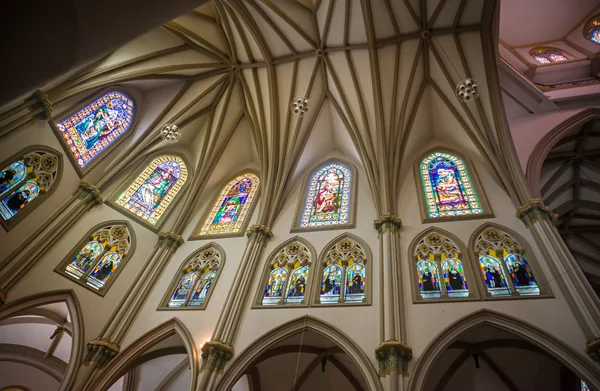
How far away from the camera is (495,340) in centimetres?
910

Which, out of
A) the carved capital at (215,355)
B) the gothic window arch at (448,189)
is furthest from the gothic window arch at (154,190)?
the gothic window arch at (448,189)

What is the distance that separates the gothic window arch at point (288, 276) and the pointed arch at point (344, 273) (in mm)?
373

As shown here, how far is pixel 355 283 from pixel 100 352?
6717 millimetres

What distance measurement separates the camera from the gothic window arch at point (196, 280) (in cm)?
1076

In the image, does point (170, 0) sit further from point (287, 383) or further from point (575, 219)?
point (575, 219)

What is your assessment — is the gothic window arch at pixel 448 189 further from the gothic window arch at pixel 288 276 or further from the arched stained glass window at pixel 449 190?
the gothic window arch at pixel 288 276

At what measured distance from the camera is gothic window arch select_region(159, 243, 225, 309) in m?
10.8

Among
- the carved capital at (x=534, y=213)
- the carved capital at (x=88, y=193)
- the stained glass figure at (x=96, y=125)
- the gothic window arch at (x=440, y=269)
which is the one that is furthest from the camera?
the stained glass figure at (x=96, y=125)

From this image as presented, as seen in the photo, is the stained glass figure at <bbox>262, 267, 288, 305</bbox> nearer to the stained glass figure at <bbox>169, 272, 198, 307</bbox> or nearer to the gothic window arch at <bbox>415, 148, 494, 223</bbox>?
the stained glass figure at <bbox>169, 272, 198, 307</bbox>

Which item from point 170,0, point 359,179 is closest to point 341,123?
point 359,179

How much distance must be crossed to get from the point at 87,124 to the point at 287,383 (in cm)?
1056

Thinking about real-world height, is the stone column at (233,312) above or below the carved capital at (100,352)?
above

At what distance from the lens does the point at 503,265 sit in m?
9.48

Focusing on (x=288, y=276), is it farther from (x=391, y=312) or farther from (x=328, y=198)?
(x=328, y=198)
